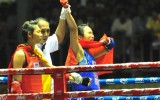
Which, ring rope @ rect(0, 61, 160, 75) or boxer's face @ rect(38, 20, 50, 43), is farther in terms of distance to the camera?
boxer's face @ rect(38, 20, 50, 43)

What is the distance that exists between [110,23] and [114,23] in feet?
0.33

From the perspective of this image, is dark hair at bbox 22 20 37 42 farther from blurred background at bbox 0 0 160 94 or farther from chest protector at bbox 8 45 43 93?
blurred background at bbox 0 0 160 94

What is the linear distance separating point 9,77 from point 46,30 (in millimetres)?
687

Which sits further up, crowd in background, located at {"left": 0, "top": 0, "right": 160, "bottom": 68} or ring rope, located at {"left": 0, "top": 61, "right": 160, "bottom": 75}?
crowd in background, located at {"left": 0, "top": 0, "right": 160, "bottom": 68}

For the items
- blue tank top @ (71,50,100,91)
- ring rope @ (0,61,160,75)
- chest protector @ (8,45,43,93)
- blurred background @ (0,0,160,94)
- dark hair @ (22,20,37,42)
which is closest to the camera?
ring rope @ (0,61,160,75)

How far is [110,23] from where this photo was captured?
13.9m

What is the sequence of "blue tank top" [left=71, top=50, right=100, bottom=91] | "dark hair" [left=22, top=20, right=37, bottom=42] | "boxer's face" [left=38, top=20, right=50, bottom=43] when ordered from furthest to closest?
"blue tank top" [left=71, top=50, right=100, bottom=91]
"boxer's face" [left=38, top=20, right=50, bottom=43]
"dark hair" [left=22, top=20, right=37, bottom=42]

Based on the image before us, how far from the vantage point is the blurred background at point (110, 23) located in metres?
12.9

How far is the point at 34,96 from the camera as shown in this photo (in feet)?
17.8

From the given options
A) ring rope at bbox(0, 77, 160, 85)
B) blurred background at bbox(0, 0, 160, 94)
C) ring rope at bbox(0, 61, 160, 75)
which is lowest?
ring rope at bbox(0, 77, 160, 85)

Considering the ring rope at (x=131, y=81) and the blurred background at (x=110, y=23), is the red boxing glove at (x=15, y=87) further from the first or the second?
the blurred background at (x=110, y=23)

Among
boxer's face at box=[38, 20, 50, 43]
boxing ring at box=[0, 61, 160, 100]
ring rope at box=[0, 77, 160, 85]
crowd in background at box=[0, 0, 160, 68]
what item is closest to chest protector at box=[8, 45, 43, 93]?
boxer's face at box=[38, 20, 50, 43]

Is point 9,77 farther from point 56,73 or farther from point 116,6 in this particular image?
point 116,6

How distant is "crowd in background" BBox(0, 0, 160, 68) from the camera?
1291cm
